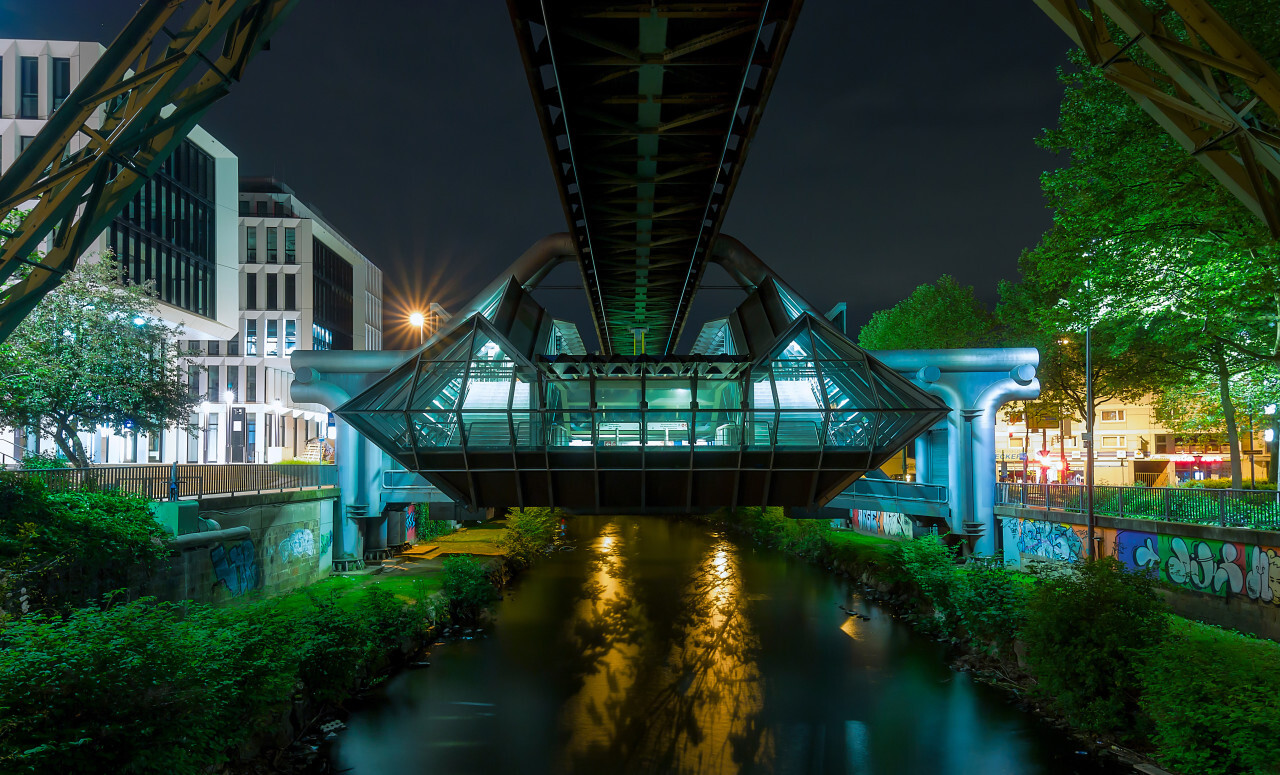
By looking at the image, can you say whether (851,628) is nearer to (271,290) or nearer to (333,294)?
(271,290)

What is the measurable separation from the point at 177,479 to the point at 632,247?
46.6 ft

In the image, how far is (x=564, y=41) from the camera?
14164mm

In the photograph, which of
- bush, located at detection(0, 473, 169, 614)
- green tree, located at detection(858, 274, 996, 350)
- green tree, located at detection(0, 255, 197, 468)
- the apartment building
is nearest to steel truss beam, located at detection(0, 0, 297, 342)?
bush, located at detection(0, 473, 169, 614)

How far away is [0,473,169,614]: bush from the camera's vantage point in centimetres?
1670

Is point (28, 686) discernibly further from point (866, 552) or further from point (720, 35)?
point (866, 552)

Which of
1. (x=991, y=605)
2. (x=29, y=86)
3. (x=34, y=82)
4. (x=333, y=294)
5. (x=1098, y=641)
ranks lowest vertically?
(x=991, y=605)

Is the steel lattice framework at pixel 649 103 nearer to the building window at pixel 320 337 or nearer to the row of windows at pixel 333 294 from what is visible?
the building window at pixel 320 337

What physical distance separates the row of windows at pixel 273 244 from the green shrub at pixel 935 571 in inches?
2842

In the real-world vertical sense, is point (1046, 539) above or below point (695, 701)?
above

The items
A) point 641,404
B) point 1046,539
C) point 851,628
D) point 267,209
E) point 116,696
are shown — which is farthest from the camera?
point 267,209

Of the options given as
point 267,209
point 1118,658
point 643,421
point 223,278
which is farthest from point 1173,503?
point 267,209

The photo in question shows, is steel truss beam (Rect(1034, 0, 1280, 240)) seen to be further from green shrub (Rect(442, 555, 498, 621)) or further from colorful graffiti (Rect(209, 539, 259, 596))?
green shrub (Rect(442, 555, 498, 621))

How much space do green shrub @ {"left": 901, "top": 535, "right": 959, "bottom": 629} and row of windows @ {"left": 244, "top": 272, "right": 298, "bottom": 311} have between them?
69.9 meters

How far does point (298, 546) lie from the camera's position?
3181 centimetres
